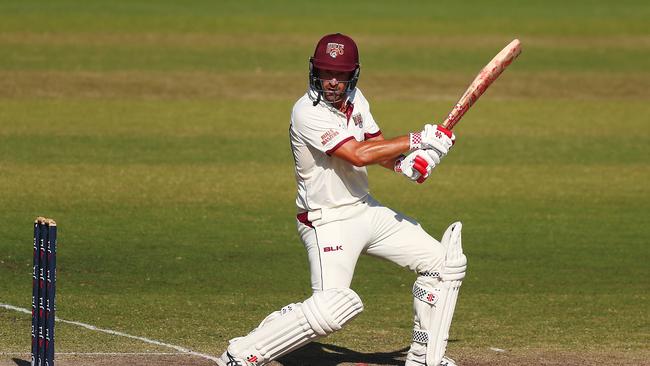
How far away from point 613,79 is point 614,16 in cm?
814

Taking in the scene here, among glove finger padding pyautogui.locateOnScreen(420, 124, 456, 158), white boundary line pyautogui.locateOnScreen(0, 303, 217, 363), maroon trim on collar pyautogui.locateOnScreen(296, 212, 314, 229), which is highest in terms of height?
glove finger padding pyautogui.locateOnScreen(420, 124, 456, 158)

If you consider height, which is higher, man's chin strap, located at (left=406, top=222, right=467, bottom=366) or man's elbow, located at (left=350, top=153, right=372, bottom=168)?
man's elbow, located at (left=350, top=153, right=372, bottom=168)

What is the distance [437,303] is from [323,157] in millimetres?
978

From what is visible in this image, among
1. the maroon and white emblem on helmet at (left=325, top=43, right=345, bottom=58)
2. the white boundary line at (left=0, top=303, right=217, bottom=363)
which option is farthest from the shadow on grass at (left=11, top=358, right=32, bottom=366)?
the maroon and white emblem on helmet at (left=325, top=43, right=345, bottom=58)

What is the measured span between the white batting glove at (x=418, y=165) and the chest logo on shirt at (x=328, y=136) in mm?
395

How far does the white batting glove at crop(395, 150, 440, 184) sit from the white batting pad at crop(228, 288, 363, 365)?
2.26ft

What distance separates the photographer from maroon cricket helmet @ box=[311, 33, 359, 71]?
6598 millimetres

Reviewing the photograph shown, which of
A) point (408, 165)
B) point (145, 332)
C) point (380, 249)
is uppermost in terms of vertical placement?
point (408, 165)

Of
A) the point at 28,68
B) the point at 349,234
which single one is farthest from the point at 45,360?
the point at 28,68

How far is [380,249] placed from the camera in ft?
22.2

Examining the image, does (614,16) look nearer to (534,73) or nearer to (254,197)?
(534,73)

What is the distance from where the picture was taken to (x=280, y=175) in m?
13.9

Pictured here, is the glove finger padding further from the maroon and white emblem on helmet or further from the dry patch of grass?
the dry patch of grass

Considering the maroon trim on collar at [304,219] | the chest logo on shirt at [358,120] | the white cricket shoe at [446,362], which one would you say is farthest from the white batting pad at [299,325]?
the chest logo on shirt at [358,120]
